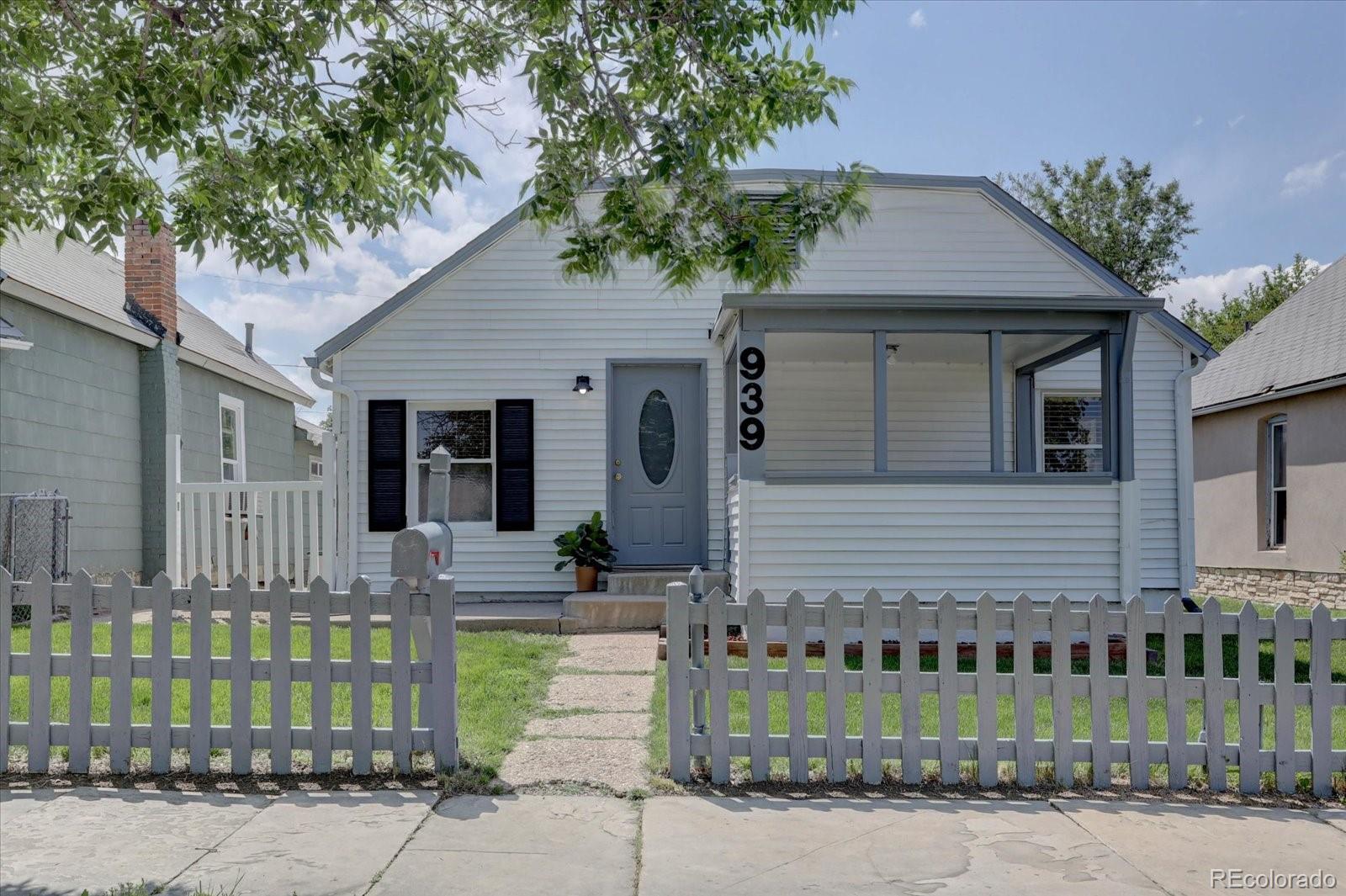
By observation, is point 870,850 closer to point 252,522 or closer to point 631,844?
point 631,844

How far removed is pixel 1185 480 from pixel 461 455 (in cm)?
722

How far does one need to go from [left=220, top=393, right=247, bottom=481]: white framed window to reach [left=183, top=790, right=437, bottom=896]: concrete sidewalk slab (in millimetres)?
12020

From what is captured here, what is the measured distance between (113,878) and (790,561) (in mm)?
5867

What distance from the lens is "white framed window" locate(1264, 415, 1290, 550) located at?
A: 47.0ft

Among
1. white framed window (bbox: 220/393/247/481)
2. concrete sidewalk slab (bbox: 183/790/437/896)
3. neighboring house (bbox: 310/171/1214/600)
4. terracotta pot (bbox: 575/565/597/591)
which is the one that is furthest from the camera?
white framed window (bbox: 220/393/247/481)

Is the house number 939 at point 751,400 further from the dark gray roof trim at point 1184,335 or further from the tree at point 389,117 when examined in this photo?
the dark gray roof trim at point 1184,335

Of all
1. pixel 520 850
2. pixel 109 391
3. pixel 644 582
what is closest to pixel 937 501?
pixel 644 582

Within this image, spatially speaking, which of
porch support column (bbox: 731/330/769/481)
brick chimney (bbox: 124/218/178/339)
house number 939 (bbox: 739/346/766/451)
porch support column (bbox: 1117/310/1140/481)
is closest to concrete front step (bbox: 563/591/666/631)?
porch support column (bbox: 731/330/769/481)

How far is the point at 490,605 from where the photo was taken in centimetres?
1028

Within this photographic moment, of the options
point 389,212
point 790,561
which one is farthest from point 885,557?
point 389,212

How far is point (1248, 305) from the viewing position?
104 feet

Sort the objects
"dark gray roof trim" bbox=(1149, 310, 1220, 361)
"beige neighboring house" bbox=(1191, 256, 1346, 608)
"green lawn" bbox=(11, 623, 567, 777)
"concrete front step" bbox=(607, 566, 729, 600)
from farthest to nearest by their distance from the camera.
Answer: "beige neighboring house" bbox=(1191, 256, 1346, 608) < "dark gray roof trim" bbox=(1149, 310, 1220, 361) < "concrete front step" bbox=(607, 566, 729, 600) < "green lawn" bbox=(11, 623, 567, 777)

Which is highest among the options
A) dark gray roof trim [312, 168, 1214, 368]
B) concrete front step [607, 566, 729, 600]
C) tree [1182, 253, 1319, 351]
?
tree [1182, 253, 1319, 351]

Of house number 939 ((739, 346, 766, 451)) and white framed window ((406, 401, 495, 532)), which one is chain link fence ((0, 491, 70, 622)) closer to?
white framed window ((406, 401, 495, 532))
